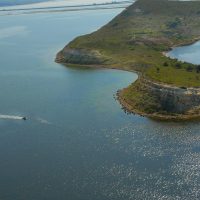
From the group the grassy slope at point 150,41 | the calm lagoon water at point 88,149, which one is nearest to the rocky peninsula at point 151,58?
the grassy slope at point 150,41

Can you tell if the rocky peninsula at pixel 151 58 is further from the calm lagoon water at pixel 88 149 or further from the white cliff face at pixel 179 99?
the calm lagoon water at pixel 88 149

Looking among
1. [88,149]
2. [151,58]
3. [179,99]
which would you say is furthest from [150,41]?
[88,149]

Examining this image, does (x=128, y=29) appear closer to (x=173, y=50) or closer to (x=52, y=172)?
(x=173, y=50)

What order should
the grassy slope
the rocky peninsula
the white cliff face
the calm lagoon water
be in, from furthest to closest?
the grassy slope → the rocky peninsula → the white cliff face → the calm lagoon water

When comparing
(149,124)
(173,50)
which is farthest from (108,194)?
(173,50)

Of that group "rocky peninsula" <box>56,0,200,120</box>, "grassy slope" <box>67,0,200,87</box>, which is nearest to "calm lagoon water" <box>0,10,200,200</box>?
"rocky peninsula" <box>56,0,200,120</box>

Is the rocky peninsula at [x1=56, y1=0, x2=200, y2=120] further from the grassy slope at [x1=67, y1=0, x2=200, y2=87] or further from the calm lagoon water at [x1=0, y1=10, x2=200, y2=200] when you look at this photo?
the calm lagoon water at [x1=0, y1=10, x2=200, y2=200]

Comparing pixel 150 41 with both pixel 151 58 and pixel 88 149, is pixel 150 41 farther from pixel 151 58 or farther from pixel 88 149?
pixel 88 149
